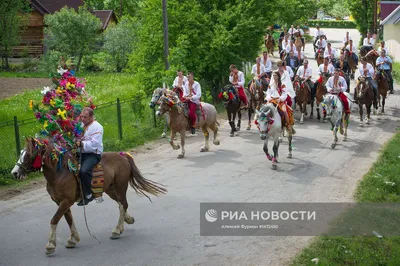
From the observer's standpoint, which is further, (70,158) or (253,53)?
(253,53)

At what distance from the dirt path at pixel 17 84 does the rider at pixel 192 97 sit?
615 inches

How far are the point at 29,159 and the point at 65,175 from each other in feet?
2.54

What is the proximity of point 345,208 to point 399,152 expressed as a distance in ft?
20.5

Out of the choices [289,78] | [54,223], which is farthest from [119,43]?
[54,223]

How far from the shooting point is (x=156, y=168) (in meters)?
18.3

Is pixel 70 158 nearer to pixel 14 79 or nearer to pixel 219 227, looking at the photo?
pixel 219 227

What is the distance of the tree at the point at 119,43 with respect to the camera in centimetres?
4238

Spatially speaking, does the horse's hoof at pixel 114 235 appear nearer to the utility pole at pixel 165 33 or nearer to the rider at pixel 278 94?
the rider at pixel 278 94

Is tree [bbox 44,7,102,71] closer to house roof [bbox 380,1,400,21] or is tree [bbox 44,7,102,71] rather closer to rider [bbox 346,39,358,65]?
rider [bbox 346,39,358,65]

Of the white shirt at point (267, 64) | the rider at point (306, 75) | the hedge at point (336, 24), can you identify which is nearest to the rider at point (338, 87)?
the rider at point (306, 75)

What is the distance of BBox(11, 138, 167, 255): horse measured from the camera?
11016mm

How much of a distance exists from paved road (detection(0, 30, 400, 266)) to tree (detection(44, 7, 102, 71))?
2257cm

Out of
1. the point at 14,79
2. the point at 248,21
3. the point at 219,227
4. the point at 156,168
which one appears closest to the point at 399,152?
the point at 156,168

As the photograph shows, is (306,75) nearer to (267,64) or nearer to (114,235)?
(267,64)
